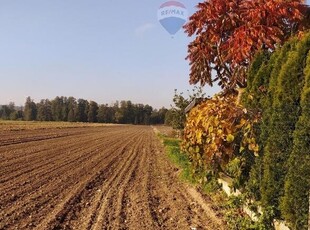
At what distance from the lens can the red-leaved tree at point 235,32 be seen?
7.84 meters

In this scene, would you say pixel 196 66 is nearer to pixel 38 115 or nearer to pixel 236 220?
pixel 236 220

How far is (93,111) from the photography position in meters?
151

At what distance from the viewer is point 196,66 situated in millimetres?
10039

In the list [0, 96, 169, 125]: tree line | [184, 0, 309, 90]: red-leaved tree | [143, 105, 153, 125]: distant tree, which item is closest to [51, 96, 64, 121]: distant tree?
[0, 96, 169, 125]: tree line

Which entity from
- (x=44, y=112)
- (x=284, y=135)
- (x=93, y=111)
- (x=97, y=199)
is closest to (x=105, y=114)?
(x=93, y=111)

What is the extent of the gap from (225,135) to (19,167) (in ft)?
33.0

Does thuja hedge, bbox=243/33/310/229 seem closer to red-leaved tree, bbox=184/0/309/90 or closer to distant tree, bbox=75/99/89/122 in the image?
red-leaved tree, bbox=184/0/309/90

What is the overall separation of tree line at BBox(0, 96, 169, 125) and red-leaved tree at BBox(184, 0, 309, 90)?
13539cm

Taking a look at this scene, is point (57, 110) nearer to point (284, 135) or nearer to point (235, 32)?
point (235, 32)

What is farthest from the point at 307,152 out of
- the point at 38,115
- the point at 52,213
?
the point at 38,115

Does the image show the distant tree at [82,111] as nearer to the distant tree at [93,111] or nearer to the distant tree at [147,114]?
the distant tree at [93,111]

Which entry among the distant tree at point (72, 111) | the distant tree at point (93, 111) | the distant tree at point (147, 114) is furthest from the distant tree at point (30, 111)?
the distant tree at point (147, 114)

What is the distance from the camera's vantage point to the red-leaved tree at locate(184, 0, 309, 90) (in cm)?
784

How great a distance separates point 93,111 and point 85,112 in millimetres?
3089
